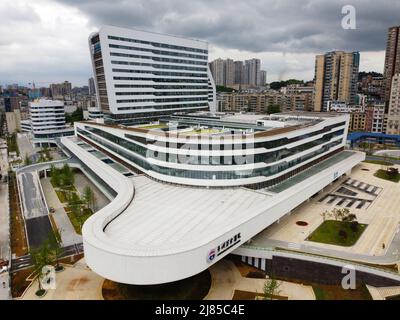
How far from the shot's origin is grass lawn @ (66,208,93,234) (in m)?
44.9

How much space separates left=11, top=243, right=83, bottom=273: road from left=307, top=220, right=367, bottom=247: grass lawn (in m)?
28.0

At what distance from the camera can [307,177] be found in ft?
163

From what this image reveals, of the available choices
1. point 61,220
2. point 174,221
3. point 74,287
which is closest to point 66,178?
point 61,220

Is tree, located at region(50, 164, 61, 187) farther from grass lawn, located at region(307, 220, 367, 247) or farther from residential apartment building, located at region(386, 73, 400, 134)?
residential apartment building, located at region(386, 73, 400, 134)

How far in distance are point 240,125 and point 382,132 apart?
2889 inches

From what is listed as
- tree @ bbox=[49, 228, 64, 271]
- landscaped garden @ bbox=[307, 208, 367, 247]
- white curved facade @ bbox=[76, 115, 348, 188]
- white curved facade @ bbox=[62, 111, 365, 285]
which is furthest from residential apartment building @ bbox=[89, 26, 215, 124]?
landscaped garden @ bbox=[307, 208, 367, 247]

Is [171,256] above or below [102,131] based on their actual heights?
below

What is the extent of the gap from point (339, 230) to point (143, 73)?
2470 inches

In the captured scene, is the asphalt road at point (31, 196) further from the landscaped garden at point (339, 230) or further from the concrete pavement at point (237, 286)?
the landscaped garden at point (339, 230)

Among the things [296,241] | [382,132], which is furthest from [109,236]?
[382,132]

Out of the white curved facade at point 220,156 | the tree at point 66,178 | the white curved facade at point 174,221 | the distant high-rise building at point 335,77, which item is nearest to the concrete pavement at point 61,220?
the tree at point 66,178

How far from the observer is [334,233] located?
37344 millimetres
